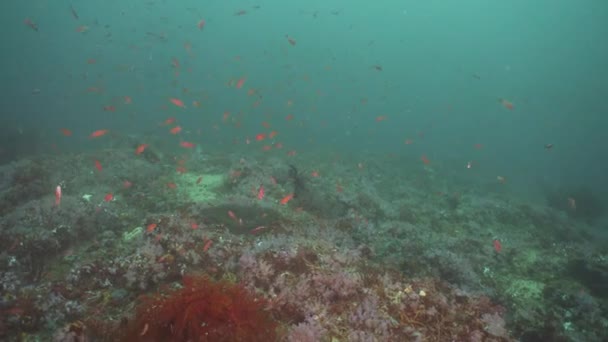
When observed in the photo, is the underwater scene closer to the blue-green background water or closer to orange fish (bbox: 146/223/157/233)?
orange fish (bbox: 146/223/157/233)

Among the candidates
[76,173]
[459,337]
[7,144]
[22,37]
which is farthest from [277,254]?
[22,37]

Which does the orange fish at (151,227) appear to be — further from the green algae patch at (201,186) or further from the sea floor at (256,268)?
the green algae patch at (201,186)

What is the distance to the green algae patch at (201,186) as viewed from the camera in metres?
10.00

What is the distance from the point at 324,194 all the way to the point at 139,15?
20982 centimetres

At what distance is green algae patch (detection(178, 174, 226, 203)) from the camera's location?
394 inches

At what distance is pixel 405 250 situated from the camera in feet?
24.6

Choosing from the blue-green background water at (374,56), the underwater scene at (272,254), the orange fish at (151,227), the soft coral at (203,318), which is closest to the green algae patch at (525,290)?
the underwater scene at (272,254)

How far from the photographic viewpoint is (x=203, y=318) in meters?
2.99

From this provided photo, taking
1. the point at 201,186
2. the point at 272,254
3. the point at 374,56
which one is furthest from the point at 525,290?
the point at 374,56

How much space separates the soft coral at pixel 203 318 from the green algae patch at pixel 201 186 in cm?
643

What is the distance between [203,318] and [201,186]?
8.67 meters

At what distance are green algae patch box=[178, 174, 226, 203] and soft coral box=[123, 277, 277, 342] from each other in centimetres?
643

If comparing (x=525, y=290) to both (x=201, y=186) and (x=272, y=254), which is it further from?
(x=201, y=186)

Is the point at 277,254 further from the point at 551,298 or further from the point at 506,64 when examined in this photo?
the point at 506,64
